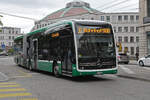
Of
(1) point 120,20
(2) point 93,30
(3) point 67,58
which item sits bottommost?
(3) point 67,58

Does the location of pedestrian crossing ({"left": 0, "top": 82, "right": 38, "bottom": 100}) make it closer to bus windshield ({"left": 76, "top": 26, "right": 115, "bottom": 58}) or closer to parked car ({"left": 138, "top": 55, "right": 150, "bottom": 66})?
bus windshield ({"left": 76, "top": 26, "right": 115, "bottom": 58})

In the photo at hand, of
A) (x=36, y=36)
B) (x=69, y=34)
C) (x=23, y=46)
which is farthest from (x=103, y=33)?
(x=23, y=46)

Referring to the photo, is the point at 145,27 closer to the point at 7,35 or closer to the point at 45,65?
the point at 45,65

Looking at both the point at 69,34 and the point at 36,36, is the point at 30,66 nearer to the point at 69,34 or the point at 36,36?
the point at 36,36

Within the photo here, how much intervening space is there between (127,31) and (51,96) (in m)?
79.6

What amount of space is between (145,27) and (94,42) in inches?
982

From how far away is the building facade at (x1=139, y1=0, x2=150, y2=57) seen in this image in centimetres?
3559

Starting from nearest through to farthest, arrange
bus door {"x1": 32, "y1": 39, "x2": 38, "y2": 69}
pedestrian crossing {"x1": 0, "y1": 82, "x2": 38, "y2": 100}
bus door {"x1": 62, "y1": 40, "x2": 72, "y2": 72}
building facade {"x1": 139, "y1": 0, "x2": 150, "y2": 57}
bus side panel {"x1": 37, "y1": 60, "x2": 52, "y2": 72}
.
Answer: pedestrian crossing {"x1": 0, "y1": 82, "x2": 38, "y2": 100} → bus door {"x1": 62, "y1": 40, "x2": 72, "y2": 72} → bus side panel {"x1": 37, "y1": 60, "x2": 52, "y2": 72} → bus door {"x1": 32, "y1": 39, "x2": 38, "y2": 69} → building facade {"x1": 139, "y1": 0, "x2": 150, "y2": 57}

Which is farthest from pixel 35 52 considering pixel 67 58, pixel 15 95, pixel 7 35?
A: pixel 7 35

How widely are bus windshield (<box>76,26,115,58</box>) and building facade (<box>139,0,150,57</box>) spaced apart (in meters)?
23.5

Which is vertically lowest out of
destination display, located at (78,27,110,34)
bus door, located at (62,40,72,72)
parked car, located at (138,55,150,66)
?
parked car, located at (138,55,150,66)

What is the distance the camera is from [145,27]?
35.8 metres

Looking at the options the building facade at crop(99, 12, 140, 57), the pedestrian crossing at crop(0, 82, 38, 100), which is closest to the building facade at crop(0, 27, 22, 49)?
the building facade at crop(99, 12, 140, 57)

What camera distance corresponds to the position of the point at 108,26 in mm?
13375
